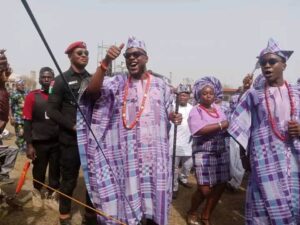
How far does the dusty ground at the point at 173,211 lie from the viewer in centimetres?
454

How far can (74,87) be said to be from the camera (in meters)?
4.11

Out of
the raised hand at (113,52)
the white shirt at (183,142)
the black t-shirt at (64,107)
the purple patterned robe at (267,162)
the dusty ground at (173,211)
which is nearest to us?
the raised hand at (113,52)

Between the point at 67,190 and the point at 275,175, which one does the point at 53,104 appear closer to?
the point at 67,190

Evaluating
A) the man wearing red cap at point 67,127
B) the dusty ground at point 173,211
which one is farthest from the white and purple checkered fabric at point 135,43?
the dusty ground at point 173,211

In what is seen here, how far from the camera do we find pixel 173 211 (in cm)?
534

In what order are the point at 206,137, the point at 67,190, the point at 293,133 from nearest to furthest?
the point at 293,133
the point at 67,190
the point at 206,137

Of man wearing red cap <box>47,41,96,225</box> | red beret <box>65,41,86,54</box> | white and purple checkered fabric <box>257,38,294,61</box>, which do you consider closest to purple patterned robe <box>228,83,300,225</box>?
white and purple checkered fabric <box>257,38,294,61</box>

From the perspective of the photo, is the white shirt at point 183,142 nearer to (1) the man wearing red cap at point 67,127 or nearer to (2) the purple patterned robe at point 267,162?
(1) the man wearing red cap at point 67,127

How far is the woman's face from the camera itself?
4652 millimetres

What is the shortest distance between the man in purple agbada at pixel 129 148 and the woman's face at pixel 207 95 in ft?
4.13

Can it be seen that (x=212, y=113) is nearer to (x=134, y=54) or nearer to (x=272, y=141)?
(x=272, y=141)

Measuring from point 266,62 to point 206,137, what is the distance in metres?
1.41

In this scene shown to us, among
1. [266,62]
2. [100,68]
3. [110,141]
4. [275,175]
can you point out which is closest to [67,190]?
[110,141]

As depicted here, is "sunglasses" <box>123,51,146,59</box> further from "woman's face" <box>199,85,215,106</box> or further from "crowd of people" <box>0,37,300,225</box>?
"woman's face" <box>199,85,215,106</box>
